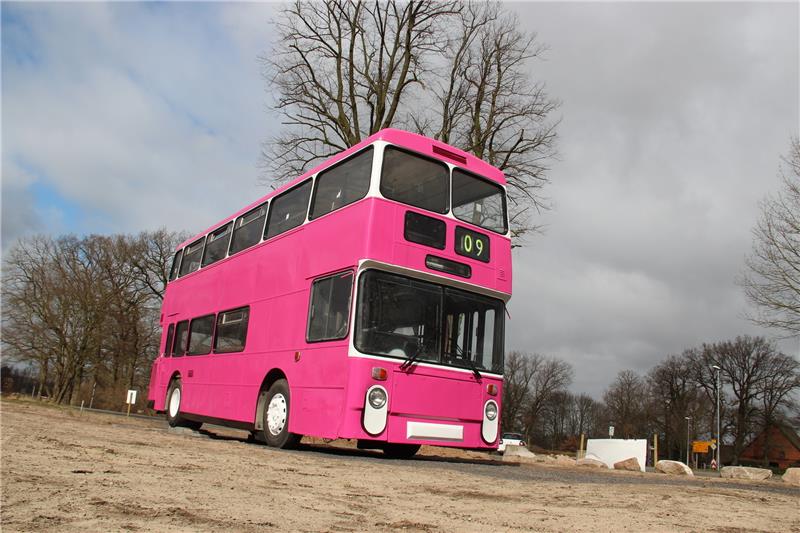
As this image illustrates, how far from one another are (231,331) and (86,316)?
3403cm

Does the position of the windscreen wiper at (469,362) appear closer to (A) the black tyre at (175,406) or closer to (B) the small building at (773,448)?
(A) the black tyre at (175,406)

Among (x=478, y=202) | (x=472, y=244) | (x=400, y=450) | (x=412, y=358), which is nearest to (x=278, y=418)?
(x=400, y=450)

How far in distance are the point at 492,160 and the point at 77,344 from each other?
33.4 meters

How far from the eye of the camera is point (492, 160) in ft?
70.7

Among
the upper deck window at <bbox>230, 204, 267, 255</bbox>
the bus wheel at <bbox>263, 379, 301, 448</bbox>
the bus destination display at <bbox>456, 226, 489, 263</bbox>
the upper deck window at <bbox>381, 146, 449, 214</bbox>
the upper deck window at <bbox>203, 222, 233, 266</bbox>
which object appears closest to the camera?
the upper deck window at <bbox>381, 146, 449, 214</bbox>

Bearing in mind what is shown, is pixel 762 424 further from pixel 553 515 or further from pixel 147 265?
pixel 553 515

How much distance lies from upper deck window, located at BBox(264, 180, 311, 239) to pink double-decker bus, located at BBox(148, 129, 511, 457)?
4 cm

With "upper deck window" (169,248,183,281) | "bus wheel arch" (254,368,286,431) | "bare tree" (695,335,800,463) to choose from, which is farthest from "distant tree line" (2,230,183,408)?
"bare tree" (695,335,800,463)

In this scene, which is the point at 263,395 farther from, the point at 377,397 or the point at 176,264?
the point at 176,264

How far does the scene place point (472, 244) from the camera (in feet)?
32.6

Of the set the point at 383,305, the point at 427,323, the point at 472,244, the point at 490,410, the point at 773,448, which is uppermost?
the point at 472,244

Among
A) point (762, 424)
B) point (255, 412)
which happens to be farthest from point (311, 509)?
point (762, 424)

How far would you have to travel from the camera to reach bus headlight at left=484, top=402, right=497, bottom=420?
956cm

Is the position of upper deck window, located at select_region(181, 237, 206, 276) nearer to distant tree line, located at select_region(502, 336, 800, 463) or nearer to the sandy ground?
the sandy ground
